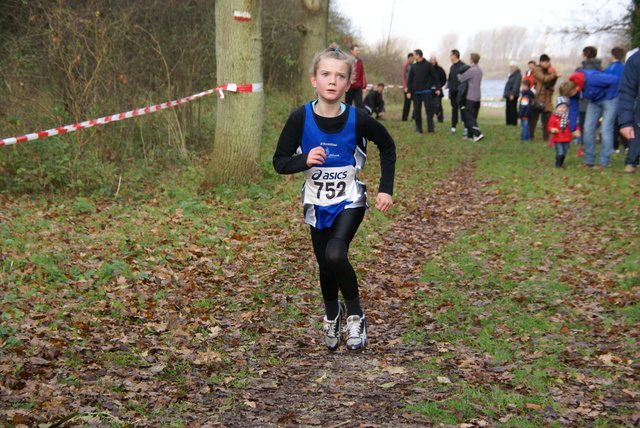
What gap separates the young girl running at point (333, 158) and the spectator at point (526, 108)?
47.4 ft

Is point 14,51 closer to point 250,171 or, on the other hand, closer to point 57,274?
point 250,171

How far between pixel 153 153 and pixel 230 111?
3.25 metres

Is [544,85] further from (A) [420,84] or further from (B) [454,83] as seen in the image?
(B) [454,83]

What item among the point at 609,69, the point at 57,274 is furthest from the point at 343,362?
the point at 609,69

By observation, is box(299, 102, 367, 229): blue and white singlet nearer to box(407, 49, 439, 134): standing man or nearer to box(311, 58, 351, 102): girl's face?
box(311, 58, 351, 102): girl's face

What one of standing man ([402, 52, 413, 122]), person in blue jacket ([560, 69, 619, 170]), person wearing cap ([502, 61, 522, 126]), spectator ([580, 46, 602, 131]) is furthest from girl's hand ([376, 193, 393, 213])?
person wearing cap ([502, 61, 522, 126])

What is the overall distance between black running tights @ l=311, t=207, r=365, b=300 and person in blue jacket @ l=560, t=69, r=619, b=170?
9.45 m

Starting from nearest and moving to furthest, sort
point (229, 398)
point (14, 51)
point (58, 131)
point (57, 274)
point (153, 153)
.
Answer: point (229, 398), point (57, 274), point (58, 131), point (14, 51), point (153, 153)

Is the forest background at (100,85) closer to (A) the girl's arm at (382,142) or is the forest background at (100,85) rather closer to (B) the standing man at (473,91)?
(A) the girl's arm at (382,142)

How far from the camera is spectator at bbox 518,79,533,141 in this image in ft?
59.0

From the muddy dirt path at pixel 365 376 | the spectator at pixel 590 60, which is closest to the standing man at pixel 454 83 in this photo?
the spectator at pixel 590 60

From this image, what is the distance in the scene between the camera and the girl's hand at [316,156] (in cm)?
427

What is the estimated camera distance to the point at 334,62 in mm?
4461

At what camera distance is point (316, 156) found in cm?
426
